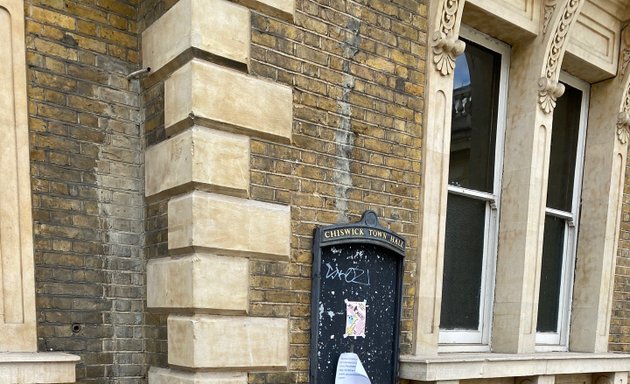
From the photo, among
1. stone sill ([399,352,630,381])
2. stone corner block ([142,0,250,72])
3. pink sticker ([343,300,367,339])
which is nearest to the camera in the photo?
stone corner block ([142,0,250,72])

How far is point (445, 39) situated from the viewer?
375 centimetres

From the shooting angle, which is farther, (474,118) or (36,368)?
(474,118)

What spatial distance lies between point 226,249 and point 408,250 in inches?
57.2

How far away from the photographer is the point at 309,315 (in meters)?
3.26

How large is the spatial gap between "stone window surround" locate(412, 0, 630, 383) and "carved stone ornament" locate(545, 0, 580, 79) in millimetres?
34

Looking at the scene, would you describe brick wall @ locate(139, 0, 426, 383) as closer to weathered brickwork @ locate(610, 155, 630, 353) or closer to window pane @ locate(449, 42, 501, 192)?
window pane @ locate(449, 42, 501, 192)

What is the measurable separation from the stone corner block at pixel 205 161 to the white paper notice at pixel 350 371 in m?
1.34

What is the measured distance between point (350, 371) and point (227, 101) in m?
1.94

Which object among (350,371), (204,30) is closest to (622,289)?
(350,371)

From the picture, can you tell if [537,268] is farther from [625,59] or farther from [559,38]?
[625,59]

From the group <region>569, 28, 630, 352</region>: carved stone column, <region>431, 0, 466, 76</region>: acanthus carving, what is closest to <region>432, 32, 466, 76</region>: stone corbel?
<region>431, 0, 466, 76</region>: acanthus carving

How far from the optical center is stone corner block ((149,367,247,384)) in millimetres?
2826

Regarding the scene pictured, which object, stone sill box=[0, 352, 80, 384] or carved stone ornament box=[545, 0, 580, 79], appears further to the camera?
carved stone ornament box=[545, 0, 580, 79]

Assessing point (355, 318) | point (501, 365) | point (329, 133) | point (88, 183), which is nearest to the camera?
point (88, 183)
